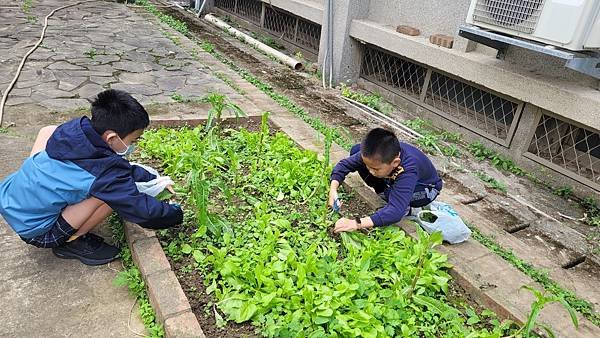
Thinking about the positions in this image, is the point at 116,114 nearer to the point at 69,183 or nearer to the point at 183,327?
the point at 69,183

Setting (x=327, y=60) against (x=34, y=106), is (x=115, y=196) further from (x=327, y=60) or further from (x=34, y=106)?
(x=327, y=60)

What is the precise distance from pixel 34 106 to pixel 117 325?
335 centimetres

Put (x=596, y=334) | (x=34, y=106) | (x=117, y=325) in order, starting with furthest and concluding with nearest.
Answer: (x=34, y=106), (x=596, y=334), (x=117, y=325)

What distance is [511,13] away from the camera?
404 cm

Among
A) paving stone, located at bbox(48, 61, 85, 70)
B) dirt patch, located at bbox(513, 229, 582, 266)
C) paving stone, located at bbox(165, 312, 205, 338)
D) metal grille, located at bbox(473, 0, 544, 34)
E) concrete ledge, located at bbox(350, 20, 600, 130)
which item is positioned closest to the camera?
paving stone, located at bbox(165, 312, 205, 338)

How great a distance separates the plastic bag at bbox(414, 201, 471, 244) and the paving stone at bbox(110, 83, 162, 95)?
3.77m

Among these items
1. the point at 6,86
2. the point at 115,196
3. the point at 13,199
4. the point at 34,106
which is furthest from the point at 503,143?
the point at 6,86

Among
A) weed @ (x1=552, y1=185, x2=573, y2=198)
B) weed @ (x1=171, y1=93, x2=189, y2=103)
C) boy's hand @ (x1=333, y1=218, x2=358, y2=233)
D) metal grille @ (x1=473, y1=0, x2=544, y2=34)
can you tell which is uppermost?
metal grille @ (x1=473, y1=0, x2=544, y2=34)

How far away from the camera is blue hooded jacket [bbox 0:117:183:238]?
8.15ft

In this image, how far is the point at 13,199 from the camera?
A: 2574 mm

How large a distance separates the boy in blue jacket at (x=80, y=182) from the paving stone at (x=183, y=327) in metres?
0.64

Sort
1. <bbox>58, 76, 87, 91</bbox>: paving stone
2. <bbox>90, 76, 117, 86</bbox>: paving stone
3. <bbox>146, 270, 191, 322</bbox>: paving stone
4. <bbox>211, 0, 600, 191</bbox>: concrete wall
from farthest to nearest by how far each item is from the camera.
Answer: <bbox>90, 76, 117, 86</bbox>: paving stone → <bbox>58, 76, 87, 91</bbox>: paving stone → <bbox>211, 0, 600, 191</bbox>: concrete wall → <bbox>146, 270, 191, 322</bbox>: paving stone

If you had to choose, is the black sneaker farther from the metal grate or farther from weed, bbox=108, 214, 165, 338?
the metal grate

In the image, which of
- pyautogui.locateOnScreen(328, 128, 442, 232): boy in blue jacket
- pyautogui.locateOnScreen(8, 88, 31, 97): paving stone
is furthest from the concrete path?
pyautogui.locateOnScreen(328, 128, 442, 232): boy in blue jacket
